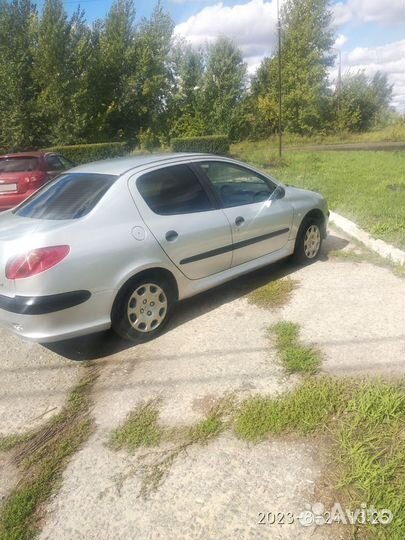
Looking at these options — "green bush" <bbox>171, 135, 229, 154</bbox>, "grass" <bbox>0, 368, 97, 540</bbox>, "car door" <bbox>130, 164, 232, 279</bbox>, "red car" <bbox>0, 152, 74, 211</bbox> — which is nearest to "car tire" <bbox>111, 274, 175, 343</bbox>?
"car door" <bbox>130, 164, 232, 279</bbox>

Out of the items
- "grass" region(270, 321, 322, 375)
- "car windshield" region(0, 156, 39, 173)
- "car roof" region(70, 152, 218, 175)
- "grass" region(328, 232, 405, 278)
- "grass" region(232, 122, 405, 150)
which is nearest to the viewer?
"grass" region(270, 321, 322, 375)

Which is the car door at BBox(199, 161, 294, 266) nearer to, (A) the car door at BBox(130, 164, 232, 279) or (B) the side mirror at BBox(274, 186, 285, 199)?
(B) the side mirror at BBox(274, 186, 285, 199)

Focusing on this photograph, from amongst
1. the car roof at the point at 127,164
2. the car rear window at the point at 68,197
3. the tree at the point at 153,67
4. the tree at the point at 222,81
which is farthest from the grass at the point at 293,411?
the tree at the point at 222,81

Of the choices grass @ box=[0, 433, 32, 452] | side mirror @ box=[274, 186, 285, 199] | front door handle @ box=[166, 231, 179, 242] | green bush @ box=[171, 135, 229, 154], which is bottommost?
grass @ box=[0, 433, 32, 452]

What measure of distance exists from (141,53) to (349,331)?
1151 inches

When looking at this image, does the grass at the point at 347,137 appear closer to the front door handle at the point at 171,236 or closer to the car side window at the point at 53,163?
the car side window at the point at 53,163

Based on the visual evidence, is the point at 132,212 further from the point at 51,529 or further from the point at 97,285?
the point at 51,529

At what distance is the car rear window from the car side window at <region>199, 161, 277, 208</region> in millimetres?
1062

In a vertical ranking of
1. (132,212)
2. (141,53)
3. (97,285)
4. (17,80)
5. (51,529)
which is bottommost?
(51,529)

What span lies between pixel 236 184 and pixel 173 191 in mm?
981

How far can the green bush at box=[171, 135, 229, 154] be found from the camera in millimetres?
21172

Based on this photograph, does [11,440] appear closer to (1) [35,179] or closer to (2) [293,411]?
(2) [293,411]

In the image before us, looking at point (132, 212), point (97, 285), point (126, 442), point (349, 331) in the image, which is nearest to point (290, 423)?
point (126, 442)

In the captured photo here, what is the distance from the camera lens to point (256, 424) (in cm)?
243
